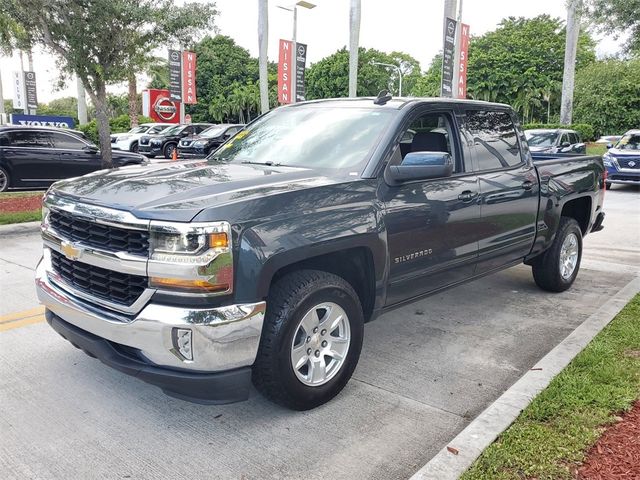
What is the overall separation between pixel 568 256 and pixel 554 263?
17.6 inches

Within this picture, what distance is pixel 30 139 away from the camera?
43.5 ft

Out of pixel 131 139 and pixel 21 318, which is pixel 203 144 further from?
pixel 21 318

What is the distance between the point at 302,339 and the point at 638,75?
1554 inches

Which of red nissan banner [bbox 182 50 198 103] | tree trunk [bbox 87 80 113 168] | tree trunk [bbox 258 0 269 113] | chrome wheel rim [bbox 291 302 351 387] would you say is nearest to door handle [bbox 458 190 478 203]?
chrome wheel rim [bbox 291 302 351 387]

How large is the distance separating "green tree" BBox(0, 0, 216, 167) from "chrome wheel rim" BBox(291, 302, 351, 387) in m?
12.2

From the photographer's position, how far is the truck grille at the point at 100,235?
117 inches

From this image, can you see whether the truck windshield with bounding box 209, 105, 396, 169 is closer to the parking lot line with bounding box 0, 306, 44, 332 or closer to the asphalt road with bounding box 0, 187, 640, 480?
the asphalt road with bounding box 0, 187, 640, 480

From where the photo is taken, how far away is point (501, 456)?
9.43 feet

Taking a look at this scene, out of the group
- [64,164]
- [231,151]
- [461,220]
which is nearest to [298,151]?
[231,151]

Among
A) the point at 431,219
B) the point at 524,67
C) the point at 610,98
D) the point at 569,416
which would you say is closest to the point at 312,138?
the point at 431,219

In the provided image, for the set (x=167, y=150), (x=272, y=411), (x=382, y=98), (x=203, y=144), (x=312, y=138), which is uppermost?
(x=382, y=98)

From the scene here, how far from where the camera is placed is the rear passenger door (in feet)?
15.7

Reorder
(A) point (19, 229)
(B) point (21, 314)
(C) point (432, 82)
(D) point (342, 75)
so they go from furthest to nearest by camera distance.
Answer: (C) point (432, 82), (D) point (342, 75), (A) point (19, 229), (B) point (21, 314)

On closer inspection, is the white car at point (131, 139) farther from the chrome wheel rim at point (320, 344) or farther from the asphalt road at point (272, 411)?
the chrome wheel rim at point (320, 344)
